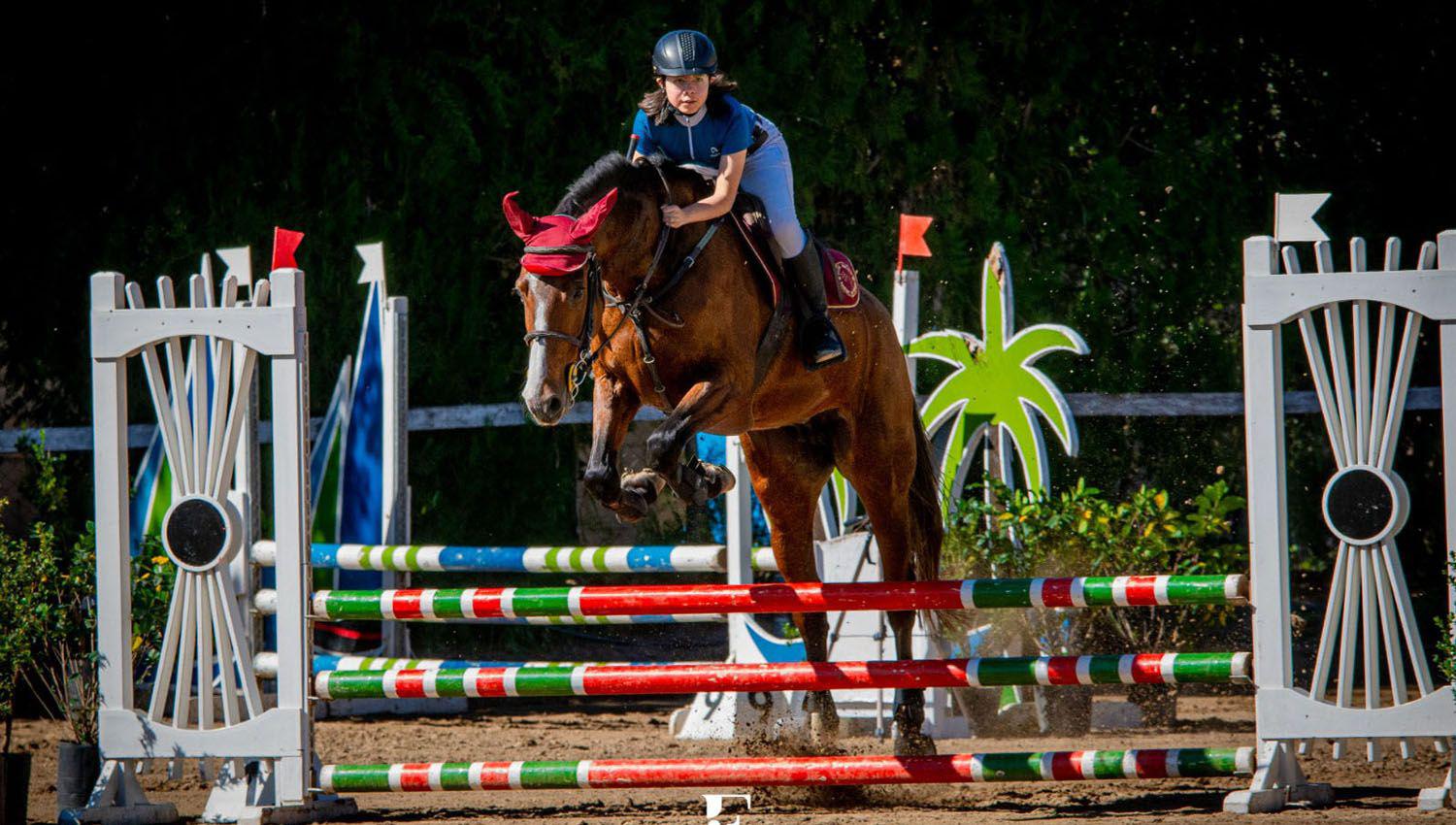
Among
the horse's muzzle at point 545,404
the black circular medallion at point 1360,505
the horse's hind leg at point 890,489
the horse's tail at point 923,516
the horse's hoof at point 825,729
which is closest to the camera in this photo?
the horse's muzzle at point 545,404

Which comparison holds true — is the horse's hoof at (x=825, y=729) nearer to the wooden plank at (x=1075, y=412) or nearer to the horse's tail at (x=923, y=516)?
the horse's tail at (x=923, y=516)

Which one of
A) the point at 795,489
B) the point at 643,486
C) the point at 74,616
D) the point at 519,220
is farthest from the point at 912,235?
the point at 74,616

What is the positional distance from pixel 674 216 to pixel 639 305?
0.25 m

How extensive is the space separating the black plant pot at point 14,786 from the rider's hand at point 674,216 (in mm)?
2216

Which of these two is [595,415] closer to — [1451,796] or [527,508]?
[1451,796]

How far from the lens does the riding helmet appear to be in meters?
3.96

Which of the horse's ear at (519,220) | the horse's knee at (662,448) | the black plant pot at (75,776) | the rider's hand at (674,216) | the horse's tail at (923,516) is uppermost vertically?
the rider's hand at (674,216)

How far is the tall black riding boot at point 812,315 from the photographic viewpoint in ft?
14.2

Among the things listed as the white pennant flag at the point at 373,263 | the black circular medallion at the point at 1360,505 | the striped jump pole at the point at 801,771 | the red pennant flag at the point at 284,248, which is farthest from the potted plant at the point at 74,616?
the black circular medallion at the point at 1360,505

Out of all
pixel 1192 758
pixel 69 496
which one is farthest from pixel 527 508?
pixel 1192 758

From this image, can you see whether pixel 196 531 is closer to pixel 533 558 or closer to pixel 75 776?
pixel 75 776

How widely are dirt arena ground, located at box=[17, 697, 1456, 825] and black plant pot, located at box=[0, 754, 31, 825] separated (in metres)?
0.42

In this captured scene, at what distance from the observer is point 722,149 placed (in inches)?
164

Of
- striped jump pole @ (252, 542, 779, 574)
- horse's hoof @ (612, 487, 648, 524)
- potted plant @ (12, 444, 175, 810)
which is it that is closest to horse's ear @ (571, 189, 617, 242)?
horse's hoof @ (612, 487, 648, 524)
